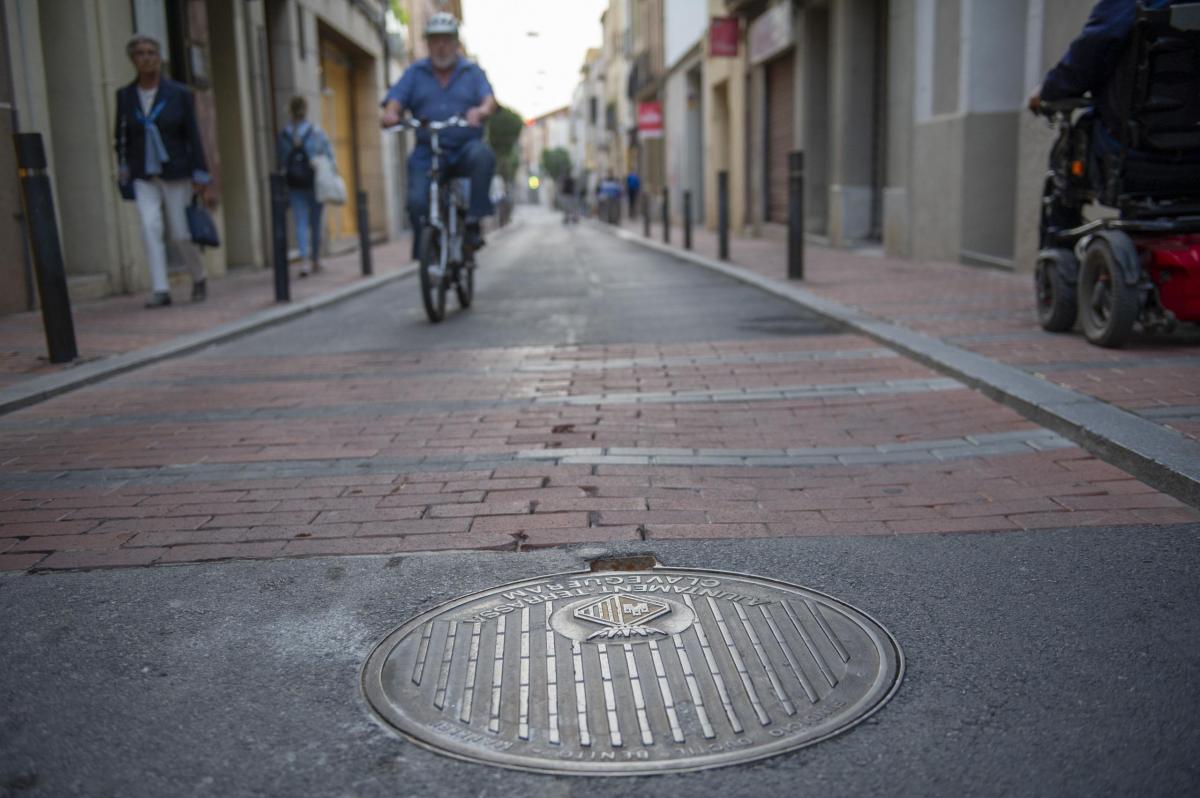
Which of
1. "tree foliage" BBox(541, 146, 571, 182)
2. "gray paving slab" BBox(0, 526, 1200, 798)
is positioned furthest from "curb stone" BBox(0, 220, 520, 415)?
"tree foliage" BBox(541, 146, 571, 182)

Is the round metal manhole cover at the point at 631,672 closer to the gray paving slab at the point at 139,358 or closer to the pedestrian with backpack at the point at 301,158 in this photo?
the gray paving slab at the point at 139,358

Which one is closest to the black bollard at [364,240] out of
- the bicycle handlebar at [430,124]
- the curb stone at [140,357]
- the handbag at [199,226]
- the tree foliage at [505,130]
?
the curb stone at [140,357]

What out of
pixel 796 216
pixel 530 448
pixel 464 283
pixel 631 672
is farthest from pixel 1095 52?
pixel 796 216

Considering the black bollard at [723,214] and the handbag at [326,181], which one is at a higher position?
the handbag at [326,181]

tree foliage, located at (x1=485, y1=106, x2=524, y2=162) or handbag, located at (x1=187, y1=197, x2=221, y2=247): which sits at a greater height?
tree foliage, located at (x1=485, y1=106, x2=524, y2=162)

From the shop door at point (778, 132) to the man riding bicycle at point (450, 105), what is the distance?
1315 cm

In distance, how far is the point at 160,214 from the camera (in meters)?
9.66

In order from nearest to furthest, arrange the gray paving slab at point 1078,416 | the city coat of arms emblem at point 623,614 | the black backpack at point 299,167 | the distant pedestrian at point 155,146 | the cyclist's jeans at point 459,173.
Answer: the city coat of arms emblem at point 623,614 → the gray paving slab at point 1078,416 → the cyclist's jeans at point 459,173 → the distant pedestrian at point 155,146 → the black backpack at point 299,167

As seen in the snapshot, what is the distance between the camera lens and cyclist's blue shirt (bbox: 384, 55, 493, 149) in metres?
8.96

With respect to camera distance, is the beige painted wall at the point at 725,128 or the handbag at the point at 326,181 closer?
the handbag at the point at 326,181

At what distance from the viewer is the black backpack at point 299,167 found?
13391 millimetres

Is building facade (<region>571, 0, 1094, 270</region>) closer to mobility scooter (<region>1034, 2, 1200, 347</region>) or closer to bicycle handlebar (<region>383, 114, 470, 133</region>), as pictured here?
mobility scooter (<region>1034, 2, 1200, 347</region>)

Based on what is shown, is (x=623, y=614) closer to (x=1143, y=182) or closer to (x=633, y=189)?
(x=1143, y=182)

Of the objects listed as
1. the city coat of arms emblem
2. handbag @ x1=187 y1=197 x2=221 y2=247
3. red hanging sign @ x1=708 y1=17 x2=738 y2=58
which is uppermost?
red hanging sign @ x1=708 y1=17 x2=738 y2=58
